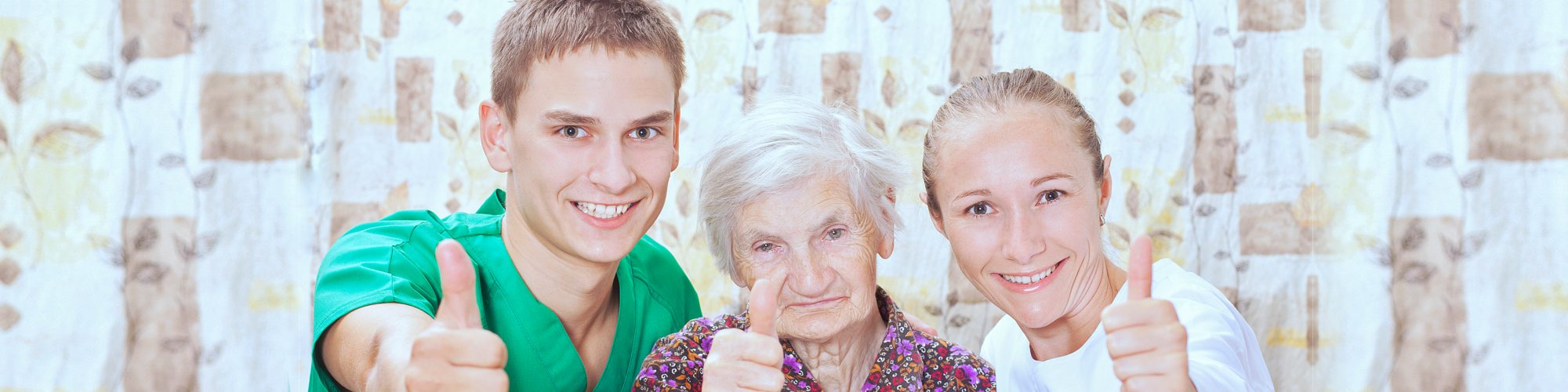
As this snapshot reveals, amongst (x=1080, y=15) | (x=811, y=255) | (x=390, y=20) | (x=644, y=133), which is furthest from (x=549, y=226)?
(x=1080, y=15)

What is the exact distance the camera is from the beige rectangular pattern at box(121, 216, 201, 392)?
7.86 feet

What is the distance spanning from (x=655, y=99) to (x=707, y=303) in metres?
1.25

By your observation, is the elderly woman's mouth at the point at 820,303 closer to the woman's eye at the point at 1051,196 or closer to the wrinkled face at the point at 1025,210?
the wrinkled face at the point at 1025,210

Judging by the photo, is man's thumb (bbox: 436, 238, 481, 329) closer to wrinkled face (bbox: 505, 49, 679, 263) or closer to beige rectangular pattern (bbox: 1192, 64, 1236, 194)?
wrinkled face (bbox: 505, 49, 679, 263)

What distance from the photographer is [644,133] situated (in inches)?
51.3

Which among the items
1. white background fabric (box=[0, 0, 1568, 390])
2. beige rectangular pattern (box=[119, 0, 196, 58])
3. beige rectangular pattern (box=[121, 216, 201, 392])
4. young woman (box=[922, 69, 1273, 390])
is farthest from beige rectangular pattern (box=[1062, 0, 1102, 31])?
beige rectangular pattern (box=[121, 216, 201, 392])

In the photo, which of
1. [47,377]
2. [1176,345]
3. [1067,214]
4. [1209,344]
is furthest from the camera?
[47,377]

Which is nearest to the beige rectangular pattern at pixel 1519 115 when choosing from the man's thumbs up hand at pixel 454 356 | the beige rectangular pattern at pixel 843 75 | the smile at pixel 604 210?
the beige rectangular pattern at pixel 843 75

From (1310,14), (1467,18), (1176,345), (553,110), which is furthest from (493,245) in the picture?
(1467,18)

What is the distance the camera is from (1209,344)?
106 cm

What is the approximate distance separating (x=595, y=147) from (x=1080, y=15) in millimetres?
1688

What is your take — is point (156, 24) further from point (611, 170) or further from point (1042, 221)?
point (1042, 221)

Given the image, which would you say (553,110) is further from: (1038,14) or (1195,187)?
(1195,187)

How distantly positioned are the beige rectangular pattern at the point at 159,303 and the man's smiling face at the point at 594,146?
1715mm
